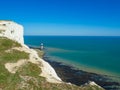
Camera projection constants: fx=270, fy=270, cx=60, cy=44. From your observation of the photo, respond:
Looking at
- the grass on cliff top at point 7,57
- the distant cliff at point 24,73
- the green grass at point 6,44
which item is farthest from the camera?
the green grass at point 6,44

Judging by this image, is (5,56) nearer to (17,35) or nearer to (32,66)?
(32,66)

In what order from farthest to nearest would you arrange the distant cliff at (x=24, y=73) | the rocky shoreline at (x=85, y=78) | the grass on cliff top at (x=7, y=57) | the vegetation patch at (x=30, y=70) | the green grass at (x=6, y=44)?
1. the rocky shoreline at (x=85, y=78)
2. the green grass at (x=6, y=44)
3. the vegetation patch at (x=30, y=70)
4. the grass on cliff top at (x=7, y=57)
5. the distant cliff at (x=24, y=73)

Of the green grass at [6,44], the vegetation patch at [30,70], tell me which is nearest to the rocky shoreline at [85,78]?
the green grass at [6,44]

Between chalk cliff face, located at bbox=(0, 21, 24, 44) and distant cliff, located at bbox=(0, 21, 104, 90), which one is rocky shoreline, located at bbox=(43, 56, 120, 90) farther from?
distant cliff, located at bbox=(0, 21, 104, 90)

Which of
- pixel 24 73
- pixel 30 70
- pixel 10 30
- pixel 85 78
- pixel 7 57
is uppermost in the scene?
pixel 10 30

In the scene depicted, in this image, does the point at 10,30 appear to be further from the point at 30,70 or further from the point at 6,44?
the point at 30,70

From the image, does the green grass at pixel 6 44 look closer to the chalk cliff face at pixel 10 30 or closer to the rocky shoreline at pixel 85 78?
the chalk cliff face at pixel 10 30

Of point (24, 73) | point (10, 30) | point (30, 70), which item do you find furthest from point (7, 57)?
point (10, 30)

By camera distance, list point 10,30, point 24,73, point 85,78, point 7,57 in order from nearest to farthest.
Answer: point 24,73 → point 7,57 → point 10,30 → point 85,78

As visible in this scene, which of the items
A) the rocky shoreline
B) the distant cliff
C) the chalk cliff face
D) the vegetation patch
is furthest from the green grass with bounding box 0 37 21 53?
the rocky shoreline
